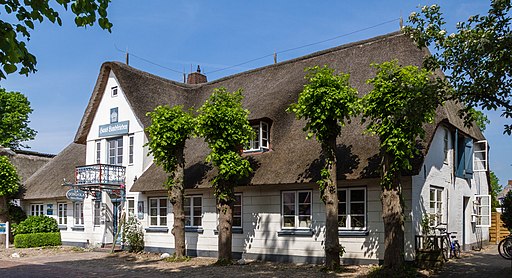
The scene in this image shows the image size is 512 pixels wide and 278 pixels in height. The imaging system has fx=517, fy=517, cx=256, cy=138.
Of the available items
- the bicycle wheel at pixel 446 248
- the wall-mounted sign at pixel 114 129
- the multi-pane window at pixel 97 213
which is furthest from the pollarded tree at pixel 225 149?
the multi-pane window at pixel 97 213

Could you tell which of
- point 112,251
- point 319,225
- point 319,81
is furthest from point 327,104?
point 112,251

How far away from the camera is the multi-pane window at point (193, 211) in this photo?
20.5m

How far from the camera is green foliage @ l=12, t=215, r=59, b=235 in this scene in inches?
1050

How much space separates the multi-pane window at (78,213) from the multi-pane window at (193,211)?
789cm

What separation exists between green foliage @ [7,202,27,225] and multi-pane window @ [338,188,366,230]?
2104 centimetres

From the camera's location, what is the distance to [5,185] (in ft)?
91.0

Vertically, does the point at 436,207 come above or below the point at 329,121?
below

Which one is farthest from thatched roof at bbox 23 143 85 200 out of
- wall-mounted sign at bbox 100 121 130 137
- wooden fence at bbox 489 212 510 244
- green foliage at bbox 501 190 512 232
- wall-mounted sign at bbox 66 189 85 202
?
wooden fence at bbox 489 212 510 244

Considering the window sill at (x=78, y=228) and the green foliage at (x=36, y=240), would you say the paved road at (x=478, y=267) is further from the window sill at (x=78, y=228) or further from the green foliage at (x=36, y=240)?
the green foliage at (x=36, y=240)

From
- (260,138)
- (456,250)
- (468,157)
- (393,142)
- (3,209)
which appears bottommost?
(456,250)

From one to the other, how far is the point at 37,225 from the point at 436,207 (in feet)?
65.8

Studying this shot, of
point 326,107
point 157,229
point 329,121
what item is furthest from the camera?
point 157,229

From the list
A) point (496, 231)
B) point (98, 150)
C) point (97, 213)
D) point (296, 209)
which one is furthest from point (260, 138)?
point (496, 231)

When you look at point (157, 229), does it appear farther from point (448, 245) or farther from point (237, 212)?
point (448, 245)
